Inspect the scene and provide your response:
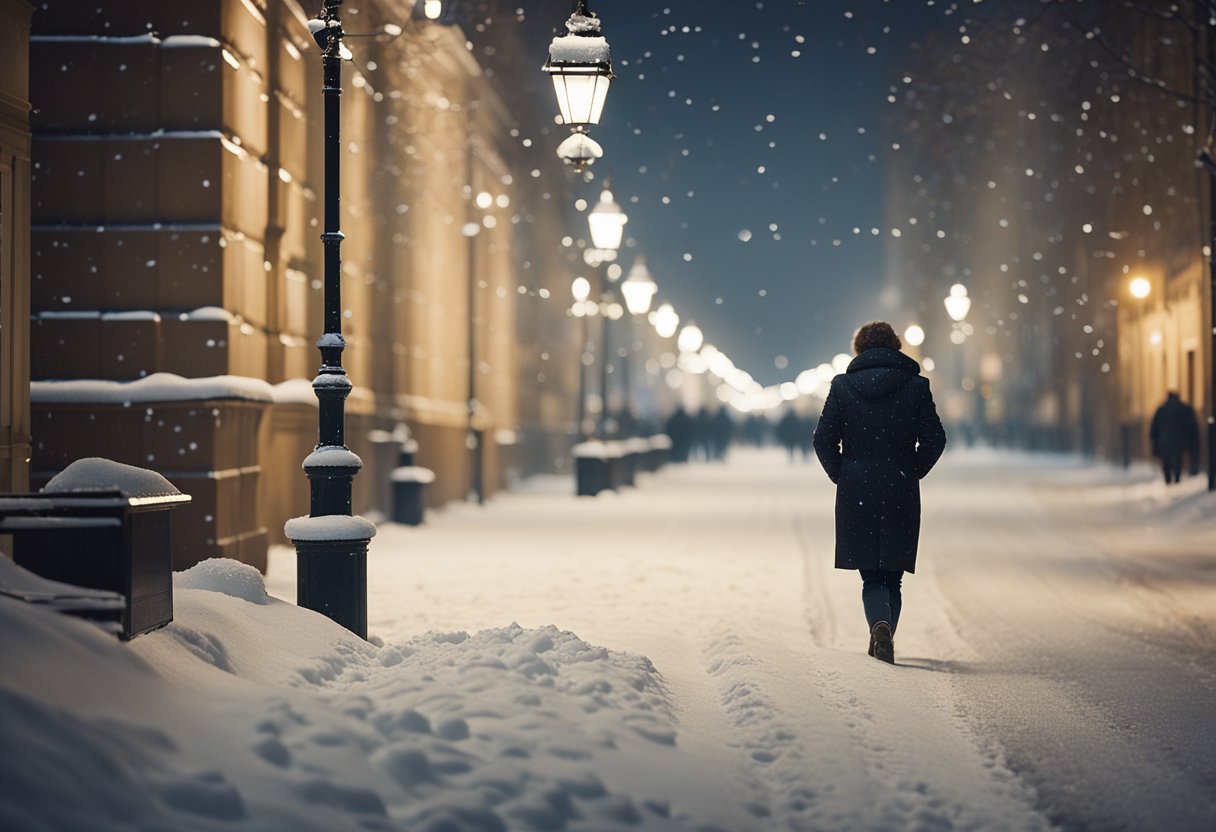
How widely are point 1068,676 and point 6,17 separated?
7054 mm

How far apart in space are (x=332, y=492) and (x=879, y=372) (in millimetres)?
3221

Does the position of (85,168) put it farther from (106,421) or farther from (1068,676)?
(1068,676)

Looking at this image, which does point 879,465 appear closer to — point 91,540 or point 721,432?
point 91,540

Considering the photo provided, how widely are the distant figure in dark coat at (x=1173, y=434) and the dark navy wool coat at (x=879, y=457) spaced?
21.3 metres

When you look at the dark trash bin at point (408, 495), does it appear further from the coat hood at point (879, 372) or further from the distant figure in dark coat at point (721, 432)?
the distant figure in dark coat at point (721, 432)

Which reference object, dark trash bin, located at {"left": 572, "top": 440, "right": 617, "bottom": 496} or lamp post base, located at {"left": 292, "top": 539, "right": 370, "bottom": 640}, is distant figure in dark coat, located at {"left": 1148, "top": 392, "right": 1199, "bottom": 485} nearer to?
dark trash bin, located at {"left": 572, "top": 440, "right": 617, "bottom": 496}

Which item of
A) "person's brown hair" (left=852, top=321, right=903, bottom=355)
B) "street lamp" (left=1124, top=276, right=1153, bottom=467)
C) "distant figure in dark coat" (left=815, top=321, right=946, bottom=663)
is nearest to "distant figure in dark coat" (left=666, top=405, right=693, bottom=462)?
"street lamp" (left=1124, top=276, right=1153, bottom=467)

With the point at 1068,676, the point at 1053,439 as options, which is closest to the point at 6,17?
the point at 1068,676

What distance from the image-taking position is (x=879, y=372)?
10.4 meters

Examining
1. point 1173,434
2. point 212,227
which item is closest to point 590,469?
point 1173,434

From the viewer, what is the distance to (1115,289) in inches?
1896

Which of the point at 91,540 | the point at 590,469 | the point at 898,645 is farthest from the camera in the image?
the point at 590,469

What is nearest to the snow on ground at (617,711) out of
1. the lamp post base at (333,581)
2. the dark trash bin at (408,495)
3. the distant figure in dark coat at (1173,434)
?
the lamp post base at (333,581)

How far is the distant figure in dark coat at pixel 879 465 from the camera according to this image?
404 inches
